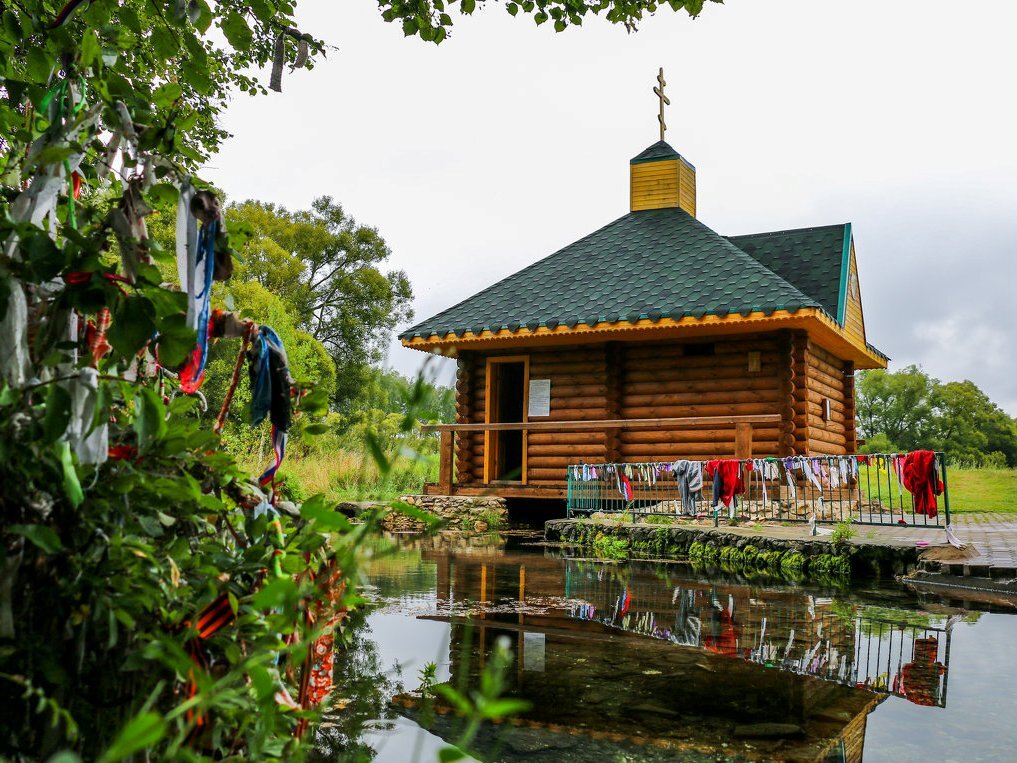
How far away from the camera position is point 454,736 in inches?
111

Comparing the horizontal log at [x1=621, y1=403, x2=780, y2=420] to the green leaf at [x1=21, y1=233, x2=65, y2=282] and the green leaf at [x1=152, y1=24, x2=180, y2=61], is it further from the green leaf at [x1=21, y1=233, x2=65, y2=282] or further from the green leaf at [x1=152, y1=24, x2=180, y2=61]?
the green leaf at [x1=21, y1=233, x2=65, y2=282]

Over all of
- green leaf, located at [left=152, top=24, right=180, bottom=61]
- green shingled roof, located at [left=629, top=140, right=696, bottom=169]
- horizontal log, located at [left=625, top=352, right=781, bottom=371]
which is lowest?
green leaf, located at [left=152, top=24, right=180, bottom=61]

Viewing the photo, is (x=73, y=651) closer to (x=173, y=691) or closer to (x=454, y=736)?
(x=173, y=691)

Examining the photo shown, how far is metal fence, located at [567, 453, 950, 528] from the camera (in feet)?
29.4

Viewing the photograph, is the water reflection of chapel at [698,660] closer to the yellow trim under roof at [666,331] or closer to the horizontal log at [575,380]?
the yellow trim under roof at [666,331]

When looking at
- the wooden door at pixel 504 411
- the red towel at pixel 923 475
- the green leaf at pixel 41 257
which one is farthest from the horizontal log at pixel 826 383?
the green leaf at pixel 41 257

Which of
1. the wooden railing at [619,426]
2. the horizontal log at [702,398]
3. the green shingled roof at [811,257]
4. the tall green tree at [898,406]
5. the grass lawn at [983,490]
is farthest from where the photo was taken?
the tall green tree at [898,406]

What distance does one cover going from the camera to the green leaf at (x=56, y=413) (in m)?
1.02

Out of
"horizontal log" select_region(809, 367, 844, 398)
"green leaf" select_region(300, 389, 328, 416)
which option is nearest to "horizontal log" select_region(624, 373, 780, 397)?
"horizontal log" select_region(809, 367, 844, 398)

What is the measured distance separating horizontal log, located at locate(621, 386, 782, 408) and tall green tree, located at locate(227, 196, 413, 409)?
21170mm

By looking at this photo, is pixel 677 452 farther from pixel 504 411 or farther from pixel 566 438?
pixel 504 411

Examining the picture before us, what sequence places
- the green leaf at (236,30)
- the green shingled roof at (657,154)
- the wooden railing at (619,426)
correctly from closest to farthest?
the green leaf at (236,30), the wooden railing at (619,426), the green shingled roof at (657,154)

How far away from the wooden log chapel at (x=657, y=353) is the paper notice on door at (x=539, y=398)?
26 millimetres

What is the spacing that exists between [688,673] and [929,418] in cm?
6386
